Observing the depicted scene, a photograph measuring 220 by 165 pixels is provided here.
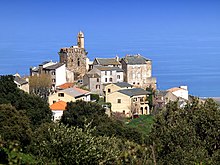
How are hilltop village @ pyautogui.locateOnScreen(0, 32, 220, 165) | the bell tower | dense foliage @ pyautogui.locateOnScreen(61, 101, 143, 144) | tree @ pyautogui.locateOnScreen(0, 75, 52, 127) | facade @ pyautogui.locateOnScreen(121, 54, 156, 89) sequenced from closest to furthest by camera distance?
hilltop village @ pyautogui.locateOnScreen(0, 32, 220, 165) → dense foliage @ pyautogui.locateOnScreen(61, 101, 143, 144) → tree @ pyautogui.locateOnScreen(0, 75, 52, 127) → facade @ pyautogui.locateOnScreen(121, 54, 156, 89) → the bell tower

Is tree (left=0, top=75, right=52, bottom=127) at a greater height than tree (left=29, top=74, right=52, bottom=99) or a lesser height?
lesser

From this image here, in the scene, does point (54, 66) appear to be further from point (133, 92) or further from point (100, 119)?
point (100, 119)

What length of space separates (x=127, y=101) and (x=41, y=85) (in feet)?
28.4

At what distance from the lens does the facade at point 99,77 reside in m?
44.4

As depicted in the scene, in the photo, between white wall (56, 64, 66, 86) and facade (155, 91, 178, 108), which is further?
white wall (56, 64, 66, 86)

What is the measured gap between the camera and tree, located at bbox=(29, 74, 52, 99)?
44.0 meters

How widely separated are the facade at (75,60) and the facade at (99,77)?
8.49 ft

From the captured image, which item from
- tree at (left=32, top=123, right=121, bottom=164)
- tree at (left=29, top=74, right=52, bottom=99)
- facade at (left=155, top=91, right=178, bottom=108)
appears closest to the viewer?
tree at (left=32, top=123, right=121, bottom=164)

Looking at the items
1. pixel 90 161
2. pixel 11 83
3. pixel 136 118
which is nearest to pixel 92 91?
pixel 136 118

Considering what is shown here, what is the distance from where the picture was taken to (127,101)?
39.3 m

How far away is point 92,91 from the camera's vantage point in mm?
44188

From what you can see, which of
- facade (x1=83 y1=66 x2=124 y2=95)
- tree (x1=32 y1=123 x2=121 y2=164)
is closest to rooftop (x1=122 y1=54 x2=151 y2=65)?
facade (x1=83 y1=66 x2=124 y2=95)

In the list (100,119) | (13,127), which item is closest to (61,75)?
(100,119)

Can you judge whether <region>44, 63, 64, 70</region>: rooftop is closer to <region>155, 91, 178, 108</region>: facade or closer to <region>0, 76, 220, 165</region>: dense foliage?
<region>155, 91, 178, 108</region>: facade
